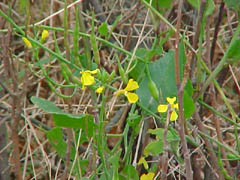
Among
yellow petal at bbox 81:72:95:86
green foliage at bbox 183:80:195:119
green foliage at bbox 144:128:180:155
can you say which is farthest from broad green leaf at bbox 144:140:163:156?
yellow petal at bbox 81:72:95:86

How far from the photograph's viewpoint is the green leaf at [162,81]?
0.83m

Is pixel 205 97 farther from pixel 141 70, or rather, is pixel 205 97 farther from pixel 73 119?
pixel 73 119

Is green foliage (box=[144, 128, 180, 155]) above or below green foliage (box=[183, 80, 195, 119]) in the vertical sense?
below

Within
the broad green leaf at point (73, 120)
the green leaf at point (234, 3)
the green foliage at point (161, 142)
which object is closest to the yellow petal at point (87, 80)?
the broad green leaf at point (73, 120)

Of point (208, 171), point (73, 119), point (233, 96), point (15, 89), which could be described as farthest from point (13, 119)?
point (233, 96)

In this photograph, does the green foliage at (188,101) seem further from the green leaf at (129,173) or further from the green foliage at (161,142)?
the green leaf at (129,173)

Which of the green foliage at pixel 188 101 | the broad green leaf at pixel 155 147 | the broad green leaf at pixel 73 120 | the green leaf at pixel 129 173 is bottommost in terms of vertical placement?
the green leaf at pixel 129 173

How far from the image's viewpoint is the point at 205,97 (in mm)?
1372

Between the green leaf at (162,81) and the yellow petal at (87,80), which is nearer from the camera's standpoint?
the yellow petal at (87,80)

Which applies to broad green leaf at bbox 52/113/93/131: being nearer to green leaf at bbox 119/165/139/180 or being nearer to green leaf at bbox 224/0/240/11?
green leaf at bbox 119/165/139/180

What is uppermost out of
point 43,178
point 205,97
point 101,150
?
point 205,97

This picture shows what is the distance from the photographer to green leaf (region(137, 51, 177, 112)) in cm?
83

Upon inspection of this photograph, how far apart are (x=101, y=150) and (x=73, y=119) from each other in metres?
0.07

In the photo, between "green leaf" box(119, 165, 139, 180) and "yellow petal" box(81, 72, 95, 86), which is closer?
"yellow petal" box(81, 72, 95, 86)
